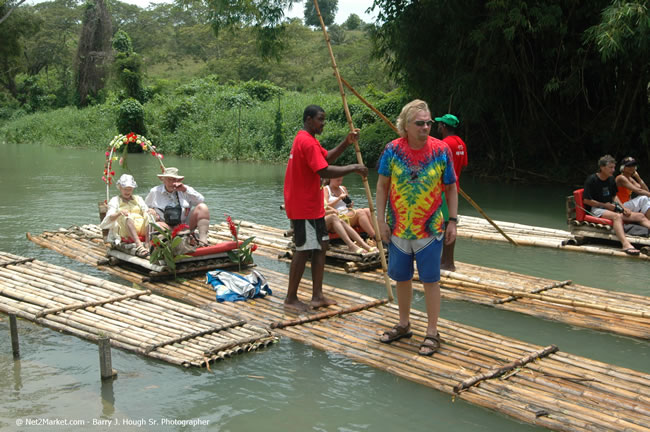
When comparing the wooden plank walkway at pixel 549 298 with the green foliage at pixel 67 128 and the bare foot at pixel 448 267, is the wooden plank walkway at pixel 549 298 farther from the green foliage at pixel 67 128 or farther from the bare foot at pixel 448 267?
the green foliage at pixel 67 128

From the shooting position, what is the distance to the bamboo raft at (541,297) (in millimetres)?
5801

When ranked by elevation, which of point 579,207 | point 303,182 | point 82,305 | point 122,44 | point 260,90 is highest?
point 122,44

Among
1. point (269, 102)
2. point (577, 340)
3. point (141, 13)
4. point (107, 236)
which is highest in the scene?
point (141, 13)

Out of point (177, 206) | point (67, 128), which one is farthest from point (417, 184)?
point (67, 128)

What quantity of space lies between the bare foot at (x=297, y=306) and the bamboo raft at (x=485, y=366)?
91mm

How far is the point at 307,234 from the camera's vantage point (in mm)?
5980

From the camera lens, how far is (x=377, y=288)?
7.19 meters

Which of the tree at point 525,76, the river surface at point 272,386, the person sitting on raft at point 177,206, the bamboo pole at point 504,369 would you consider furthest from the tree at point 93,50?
the bamboo pole at point 504,369

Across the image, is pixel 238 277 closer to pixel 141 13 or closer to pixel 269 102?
pixel 269 102

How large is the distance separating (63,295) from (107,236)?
5.59ft

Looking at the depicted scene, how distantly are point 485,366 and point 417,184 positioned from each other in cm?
134

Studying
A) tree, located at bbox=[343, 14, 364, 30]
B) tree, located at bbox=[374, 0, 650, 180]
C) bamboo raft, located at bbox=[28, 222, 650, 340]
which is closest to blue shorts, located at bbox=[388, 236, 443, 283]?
bamboo raft, located at bbox=[28, 222, 650, 340]

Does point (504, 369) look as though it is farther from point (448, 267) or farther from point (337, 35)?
point (337, 35)

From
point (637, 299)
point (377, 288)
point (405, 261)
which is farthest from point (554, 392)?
point (377, 288)
